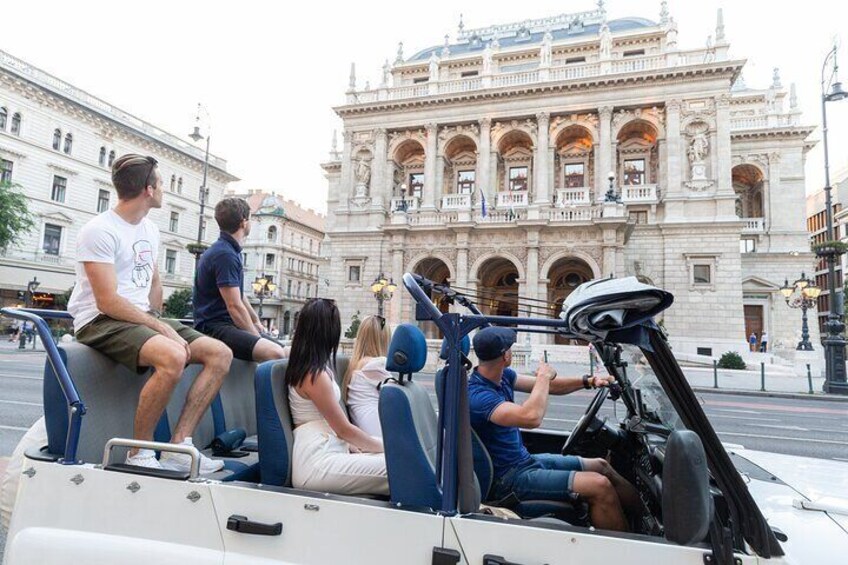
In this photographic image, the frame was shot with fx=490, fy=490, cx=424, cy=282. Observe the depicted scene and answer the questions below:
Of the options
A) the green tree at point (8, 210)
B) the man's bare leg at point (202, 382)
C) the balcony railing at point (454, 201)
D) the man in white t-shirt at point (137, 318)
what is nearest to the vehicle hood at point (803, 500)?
the man in white t-shirt at point (137, 318)

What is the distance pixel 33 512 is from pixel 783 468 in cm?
407

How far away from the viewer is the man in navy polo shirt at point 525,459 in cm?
262

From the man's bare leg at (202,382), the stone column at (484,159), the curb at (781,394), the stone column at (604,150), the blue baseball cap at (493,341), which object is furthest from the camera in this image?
the stone column at (484,159)

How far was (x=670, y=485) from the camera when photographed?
1861 millimetres

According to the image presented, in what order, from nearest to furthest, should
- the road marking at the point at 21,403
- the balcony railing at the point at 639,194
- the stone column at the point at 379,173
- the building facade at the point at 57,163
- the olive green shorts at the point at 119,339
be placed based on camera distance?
the olive green shorts at the point at 119,339
the road marking at the point at 21,403
the balcony railing at the point at 639,194
the building facade at the point at 57,163
the stone column at the point at 379,173

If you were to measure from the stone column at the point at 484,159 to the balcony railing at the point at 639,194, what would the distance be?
9248 millimetres

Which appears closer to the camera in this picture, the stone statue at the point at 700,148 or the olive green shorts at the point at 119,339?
the olive green shorts at the point at 119,339

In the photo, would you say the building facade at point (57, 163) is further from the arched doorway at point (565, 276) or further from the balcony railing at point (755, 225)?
the balcony railing at point (755, 225)

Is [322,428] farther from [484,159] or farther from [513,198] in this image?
[484,159]

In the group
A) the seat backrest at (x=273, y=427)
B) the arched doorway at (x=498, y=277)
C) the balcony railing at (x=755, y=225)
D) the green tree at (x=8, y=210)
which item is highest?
the balcony railing at (x=755, y=225)

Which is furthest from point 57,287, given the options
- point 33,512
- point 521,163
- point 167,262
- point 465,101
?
point 33,512

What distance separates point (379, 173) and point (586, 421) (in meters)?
35.9

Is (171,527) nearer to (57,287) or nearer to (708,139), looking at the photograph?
(708,139)

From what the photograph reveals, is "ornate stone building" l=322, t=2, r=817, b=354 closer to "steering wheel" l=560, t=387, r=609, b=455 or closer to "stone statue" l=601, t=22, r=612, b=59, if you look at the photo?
"stone statue" l=601, t=22, r=612, b=59
